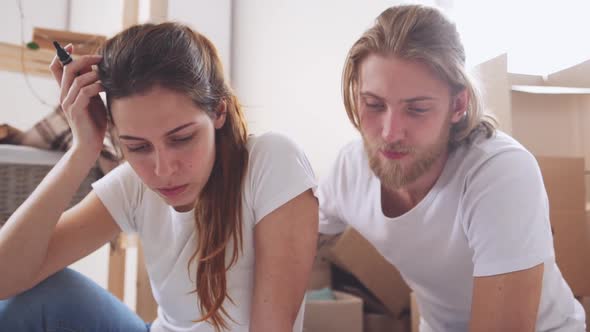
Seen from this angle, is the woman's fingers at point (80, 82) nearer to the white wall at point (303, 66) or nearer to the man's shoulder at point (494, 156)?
the man's shoulder at point (494, 156)

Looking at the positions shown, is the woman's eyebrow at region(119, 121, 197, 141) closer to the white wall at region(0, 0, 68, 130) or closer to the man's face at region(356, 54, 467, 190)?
the man's face at region(356, 54, 467, 190)

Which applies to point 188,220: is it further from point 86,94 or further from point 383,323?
point 383,323

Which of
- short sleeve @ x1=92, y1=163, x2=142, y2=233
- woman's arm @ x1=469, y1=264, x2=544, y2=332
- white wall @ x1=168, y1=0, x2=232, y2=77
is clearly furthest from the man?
white wall @ x1=168, y1=0, x2=232, y2=77

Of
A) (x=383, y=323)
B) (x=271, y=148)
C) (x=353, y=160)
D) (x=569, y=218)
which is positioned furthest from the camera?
(x=383, y=323)

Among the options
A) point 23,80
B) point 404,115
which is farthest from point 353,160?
point 23,80

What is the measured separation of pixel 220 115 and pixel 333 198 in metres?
0.32

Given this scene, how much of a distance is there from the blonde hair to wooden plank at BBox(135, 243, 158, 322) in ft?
2.74

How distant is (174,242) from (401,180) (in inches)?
15.7

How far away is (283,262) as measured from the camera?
757mm

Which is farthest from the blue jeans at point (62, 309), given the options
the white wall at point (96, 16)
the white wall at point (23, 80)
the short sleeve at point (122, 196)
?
the white wall at point (23, 80)

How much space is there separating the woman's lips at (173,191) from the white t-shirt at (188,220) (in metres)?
0.07

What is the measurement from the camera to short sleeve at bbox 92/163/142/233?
89cm

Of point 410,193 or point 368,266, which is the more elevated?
point 410,193

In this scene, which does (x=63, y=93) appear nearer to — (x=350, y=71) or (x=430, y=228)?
(x=350, y=71)
